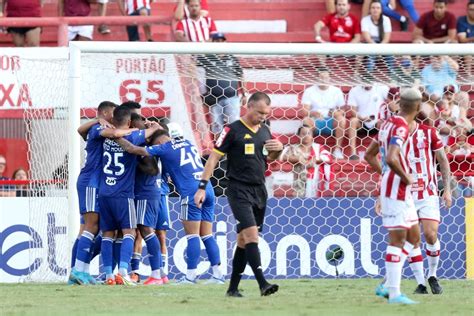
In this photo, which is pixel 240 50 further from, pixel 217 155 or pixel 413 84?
pixel 217 155

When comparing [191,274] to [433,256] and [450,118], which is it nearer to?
[433,256]

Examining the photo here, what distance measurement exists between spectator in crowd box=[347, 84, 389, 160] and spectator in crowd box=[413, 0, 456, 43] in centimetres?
265

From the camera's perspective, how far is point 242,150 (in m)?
11.4

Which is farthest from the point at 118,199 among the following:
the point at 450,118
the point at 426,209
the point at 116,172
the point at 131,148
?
the point at 450,118

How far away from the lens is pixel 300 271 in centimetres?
1568

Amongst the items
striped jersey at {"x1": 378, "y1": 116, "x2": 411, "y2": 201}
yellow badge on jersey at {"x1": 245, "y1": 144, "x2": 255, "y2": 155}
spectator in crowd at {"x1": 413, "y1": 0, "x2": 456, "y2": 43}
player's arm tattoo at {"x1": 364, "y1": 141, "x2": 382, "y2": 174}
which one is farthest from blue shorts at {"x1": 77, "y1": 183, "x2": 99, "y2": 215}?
spectator in crowd at {"x1": 413, "y1": 0, "x2": 456, "y2": 43}

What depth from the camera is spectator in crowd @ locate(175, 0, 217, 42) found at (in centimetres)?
1905

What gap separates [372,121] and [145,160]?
418 centimetres

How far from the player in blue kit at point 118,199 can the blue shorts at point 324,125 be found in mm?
3696

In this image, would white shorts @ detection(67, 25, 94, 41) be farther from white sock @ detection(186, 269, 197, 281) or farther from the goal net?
white sock @ detection(186, 269, 197, 281)

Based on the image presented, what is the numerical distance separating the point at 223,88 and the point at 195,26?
10.0ft

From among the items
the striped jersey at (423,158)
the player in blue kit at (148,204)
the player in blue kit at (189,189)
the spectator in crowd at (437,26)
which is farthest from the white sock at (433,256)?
the spectator in crowd at (437,26)

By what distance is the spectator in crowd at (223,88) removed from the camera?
52.9 ft

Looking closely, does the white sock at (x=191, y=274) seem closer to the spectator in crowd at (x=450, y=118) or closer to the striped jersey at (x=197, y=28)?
the spectator in crowd at (x=450, y=118)
